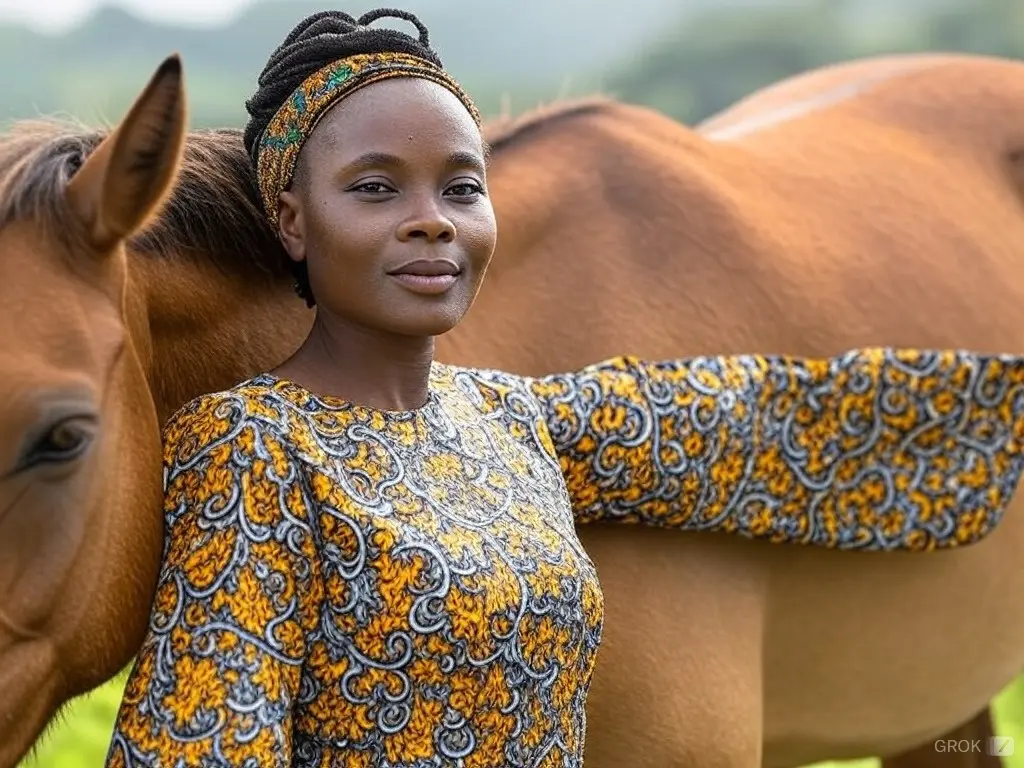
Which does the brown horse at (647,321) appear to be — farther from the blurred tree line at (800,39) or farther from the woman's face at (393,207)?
the blurred tree line at (800,39)

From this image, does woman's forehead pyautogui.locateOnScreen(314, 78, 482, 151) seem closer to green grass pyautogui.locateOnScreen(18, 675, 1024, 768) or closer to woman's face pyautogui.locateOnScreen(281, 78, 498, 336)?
woman's face pyautogui.locateOnScreen(281, 78, 498, 336)

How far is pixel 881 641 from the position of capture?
273 cm

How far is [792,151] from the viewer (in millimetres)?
3051

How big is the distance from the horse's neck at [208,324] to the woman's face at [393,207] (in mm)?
235

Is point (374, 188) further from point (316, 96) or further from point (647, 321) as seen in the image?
point (647, 321)

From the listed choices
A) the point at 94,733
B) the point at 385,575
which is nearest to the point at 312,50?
the point at 385,575

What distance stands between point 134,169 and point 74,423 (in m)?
0.29

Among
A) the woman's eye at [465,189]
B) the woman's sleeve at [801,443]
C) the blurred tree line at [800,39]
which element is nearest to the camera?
the woman's eye at [465,189]

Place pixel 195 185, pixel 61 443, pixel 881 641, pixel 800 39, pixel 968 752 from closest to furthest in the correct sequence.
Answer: pixel 61 443, pixel 195 185, pixel 881 641, pixel 968 752, pixel 800 39

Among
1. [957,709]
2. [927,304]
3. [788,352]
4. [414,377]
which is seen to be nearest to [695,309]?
[788,352]

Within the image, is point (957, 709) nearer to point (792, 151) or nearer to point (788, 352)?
point (788, 352)

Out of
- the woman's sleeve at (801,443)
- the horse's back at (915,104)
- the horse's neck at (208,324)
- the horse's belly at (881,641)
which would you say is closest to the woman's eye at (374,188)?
the horse's neck at (208,324)

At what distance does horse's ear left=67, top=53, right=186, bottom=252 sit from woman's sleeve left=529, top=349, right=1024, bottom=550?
26.1 inches

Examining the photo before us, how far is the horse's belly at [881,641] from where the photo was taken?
2.61 m
